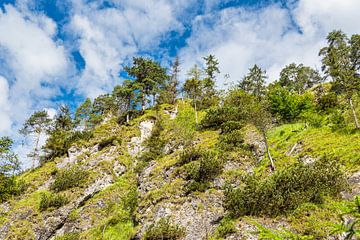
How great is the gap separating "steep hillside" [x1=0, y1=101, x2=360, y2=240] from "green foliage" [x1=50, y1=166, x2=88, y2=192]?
0.14 m

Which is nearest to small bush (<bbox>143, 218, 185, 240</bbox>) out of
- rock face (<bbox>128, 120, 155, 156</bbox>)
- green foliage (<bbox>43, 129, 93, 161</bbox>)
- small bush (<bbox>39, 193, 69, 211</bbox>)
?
small bush (<bbox>39, 193, 69, 211</bbox>)

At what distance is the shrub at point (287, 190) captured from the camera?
565 inches

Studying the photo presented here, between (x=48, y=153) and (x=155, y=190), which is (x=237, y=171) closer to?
(x=155, y=190)

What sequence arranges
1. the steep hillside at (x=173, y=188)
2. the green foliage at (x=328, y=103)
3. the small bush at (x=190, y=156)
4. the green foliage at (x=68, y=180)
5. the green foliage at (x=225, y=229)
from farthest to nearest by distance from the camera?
the green foliage at (x=328, y=103) → the green foliage at (x=68, y=180) → the small bush at (x=190, y=156) → the steep hillside at (x=173, y=188) → the green foliage at (x=225, y=229)

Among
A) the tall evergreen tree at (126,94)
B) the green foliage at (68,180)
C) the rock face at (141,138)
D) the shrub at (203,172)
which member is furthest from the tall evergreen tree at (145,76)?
the shrub at (203,172)

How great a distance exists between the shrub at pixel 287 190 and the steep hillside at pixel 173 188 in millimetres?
214

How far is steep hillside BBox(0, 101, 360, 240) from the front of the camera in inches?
574

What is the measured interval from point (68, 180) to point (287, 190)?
24.3m

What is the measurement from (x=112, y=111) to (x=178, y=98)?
16.9m

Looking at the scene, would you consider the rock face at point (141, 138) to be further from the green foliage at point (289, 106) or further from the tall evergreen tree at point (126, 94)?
the green foliage at point (289, 106)

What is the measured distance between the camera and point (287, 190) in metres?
15.0

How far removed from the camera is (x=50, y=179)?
32.1m

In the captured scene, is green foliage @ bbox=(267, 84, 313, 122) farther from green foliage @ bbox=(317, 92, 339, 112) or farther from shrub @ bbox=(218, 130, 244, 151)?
shrub @ bbox=(218, 130, 244, 151)

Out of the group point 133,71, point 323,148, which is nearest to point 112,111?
point 133,71
